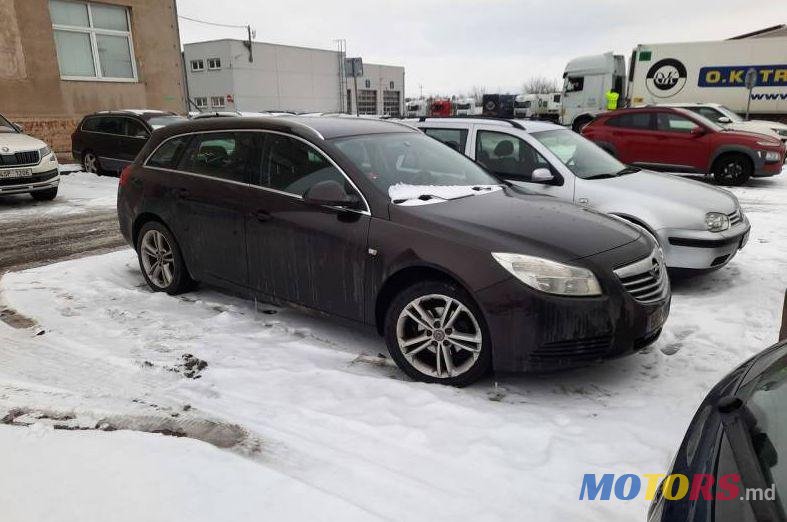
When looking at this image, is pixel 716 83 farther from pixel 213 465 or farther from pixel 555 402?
pixel 213 465

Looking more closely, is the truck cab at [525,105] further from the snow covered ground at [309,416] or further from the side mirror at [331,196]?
the side mirror at [331,196]

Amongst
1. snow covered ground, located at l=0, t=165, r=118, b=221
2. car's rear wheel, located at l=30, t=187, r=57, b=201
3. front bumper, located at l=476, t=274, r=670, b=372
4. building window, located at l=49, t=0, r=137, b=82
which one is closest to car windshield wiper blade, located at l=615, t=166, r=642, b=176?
front bumper, located at l=476, t=274, r=670, b=372

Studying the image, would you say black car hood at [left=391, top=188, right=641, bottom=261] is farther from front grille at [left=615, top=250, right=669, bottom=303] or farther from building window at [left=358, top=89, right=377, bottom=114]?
building window at [left=358, top=89, right=377, bottom=114]

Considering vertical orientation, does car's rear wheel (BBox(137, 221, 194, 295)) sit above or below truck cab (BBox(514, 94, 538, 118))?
below

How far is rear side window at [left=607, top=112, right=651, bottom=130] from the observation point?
12305 mm

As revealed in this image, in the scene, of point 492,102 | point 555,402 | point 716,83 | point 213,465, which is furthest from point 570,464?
point 492,102

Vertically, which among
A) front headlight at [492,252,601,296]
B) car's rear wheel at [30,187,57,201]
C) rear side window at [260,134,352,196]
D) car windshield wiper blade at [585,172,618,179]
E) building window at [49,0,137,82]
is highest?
building window at [49,0,137,82]

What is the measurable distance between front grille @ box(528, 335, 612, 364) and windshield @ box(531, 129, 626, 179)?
9.66 ft

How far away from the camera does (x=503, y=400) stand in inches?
133

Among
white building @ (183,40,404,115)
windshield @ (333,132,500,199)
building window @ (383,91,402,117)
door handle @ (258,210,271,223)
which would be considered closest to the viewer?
windshield @ (333,132,500,199)

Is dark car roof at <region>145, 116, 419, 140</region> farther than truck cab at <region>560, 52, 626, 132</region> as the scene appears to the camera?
No

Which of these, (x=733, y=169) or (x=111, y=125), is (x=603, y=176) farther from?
(x=111, y=125)

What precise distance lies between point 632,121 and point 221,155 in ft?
34.9

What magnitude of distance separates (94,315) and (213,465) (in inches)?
105
